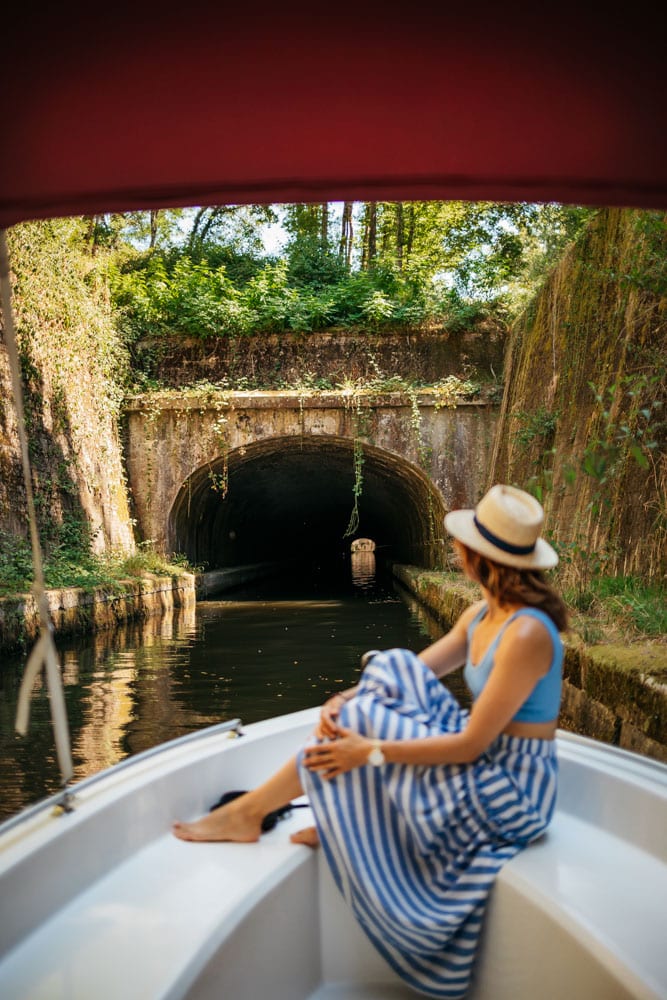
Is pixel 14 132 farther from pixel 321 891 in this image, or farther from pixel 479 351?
pixel 479 351

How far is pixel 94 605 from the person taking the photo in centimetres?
965

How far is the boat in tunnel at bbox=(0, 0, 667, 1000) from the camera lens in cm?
158

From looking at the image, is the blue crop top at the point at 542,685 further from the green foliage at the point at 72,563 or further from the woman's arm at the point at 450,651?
the green foliage at the point at 72,563

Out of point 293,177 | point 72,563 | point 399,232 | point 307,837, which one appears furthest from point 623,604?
point 399,232

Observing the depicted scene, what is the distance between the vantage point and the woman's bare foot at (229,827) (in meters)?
2.21

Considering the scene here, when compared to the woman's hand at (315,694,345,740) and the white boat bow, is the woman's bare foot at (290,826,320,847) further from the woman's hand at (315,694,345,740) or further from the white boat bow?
the woman's hand at (315,694,345,740)

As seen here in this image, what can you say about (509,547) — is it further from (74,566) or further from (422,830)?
(74,566)

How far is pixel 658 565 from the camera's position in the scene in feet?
17.6

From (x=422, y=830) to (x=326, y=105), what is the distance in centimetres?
156

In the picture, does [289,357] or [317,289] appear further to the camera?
[317,289]

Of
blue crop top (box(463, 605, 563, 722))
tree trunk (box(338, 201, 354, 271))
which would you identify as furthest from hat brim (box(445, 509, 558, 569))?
tree trunk (box(338, 201, 354, 271))

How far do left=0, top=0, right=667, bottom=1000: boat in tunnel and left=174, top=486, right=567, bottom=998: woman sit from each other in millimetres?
98

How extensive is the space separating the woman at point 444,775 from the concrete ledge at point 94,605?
6394 mm

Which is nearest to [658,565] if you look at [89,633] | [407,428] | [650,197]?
[650,197]
